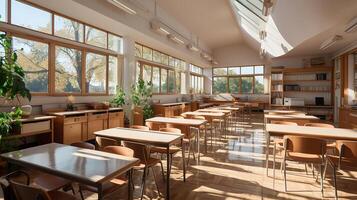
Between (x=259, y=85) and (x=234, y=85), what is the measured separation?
4.88 feet

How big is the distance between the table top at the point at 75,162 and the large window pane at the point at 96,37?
406cm

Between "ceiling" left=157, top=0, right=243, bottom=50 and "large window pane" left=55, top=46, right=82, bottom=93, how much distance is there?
129 inches

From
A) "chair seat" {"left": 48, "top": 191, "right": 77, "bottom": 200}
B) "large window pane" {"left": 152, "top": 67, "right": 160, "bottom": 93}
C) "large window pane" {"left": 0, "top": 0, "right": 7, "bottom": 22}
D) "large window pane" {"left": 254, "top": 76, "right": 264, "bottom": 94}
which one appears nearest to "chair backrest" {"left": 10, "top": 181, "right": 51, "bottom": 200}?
"chair seat" {"left": 48, "top": 191, "right": 77, "bottom": 200}

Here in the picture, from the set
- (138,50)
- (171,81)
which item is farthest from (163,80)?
(138,50)

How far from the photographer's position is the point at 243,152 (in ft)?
14.7

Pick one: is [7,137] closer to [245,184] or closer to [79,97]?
[79,97]

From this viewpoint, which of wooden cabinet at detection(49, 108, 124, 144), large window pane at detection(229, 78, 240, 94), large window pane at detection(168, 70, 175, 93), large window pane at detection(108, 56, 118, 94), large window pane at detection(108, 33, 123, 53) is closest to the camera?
wooden cabinet at detection(49, 108, 124, 144)

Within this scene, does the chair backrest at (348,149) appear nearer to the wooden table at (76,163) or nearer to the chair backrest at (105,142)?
the wooden table at (76,163)

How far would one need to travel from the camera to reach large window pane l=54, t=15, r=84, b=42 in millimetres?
4662

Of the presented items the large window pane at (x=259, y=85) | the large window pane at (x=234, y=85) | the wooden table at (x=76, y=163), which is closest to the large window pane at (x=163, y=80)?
the large window pane at (x=234, y=85)

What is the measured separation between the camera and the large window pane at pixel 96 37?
544 centimetres

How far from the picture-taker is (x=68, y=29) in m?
4.91

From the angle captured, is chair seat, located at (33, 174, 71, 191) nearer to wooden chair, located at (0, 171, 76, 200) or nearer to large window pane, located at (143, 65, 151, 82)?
wooden chair, located at (0, 171, 76, 200)

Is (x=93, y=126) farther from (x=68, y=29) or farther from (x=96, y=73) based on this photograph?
(x=68, y=29)
